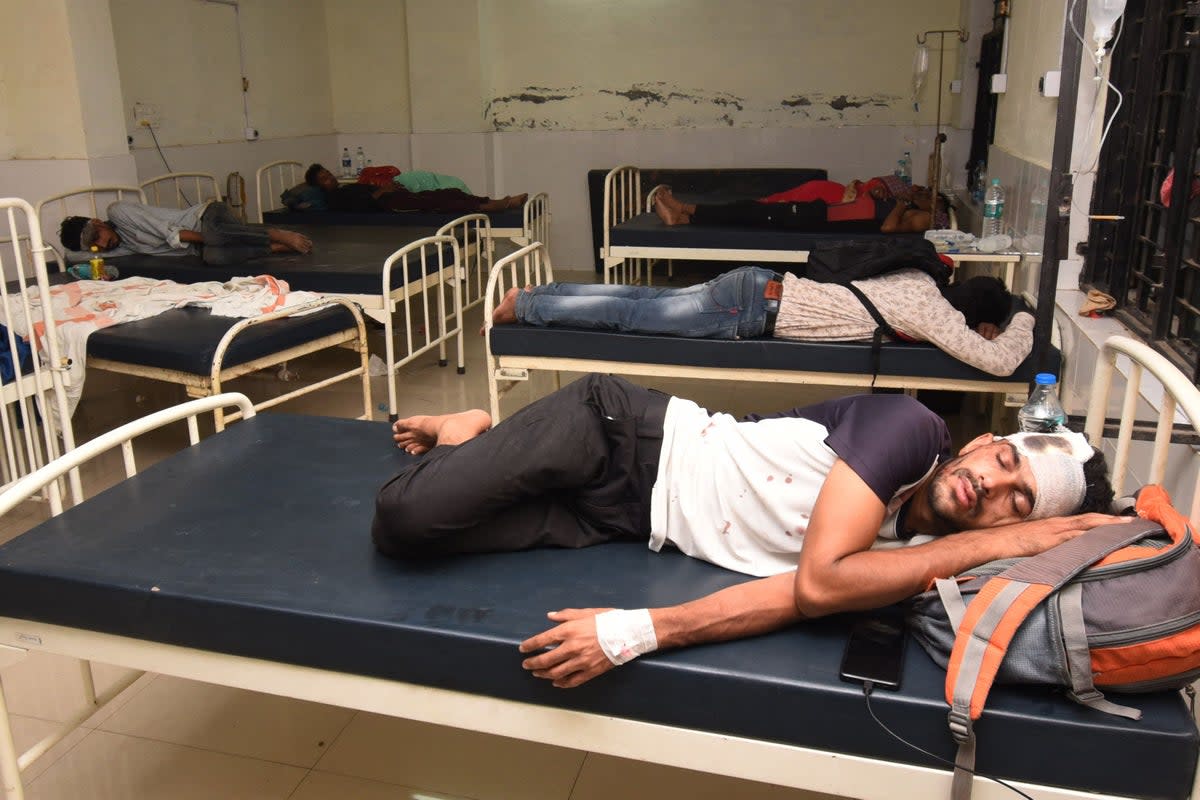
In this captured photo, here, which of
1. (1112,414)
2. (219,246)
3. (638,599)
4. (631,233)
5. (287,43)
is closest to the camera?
(638,599)

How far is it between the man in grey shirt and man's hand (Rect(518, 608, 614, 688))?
13.0 feet

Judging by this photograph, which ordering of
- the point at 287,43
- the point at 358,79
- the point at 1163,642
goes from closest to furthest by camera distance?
the point at 1163,642 < the point at 287,43 < the point at 358,79

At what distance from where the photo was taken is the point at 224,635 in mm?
1705

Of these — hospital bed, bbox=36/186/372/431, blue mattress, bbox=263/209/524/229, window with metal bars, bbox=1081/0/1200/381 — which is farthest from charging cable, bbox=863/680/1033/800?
blue mattress, bbox=263/209/524/229

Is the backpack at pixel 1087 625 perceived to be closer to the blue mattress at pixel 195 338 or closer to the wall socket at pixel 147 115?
the blue mattress at pixel 195 338

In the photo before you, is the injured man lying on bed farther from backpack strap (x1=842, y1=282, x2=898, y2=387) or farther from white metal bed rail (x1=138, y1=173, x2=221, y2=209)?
white metal bed rail (x1=138, y1=173, x2=221, y2=209)

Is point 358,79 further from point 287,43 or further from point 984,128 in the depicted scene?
point 984,128

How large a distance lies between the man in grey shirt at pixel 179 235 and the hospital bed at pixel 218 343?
3.12 feet

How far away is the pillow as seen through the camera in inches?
261

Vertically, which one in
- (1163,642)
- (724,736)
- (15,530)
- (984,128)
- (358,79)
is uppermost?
(358,79)

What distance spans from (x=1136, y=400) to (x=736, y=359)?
157 cm

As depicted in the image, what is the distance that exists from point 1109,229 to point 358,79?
674 centimetres

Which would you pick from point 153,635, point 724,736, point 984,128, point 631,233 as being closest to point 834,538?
point 724,736

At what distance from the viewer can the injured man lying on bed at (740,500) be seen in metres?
1.49
